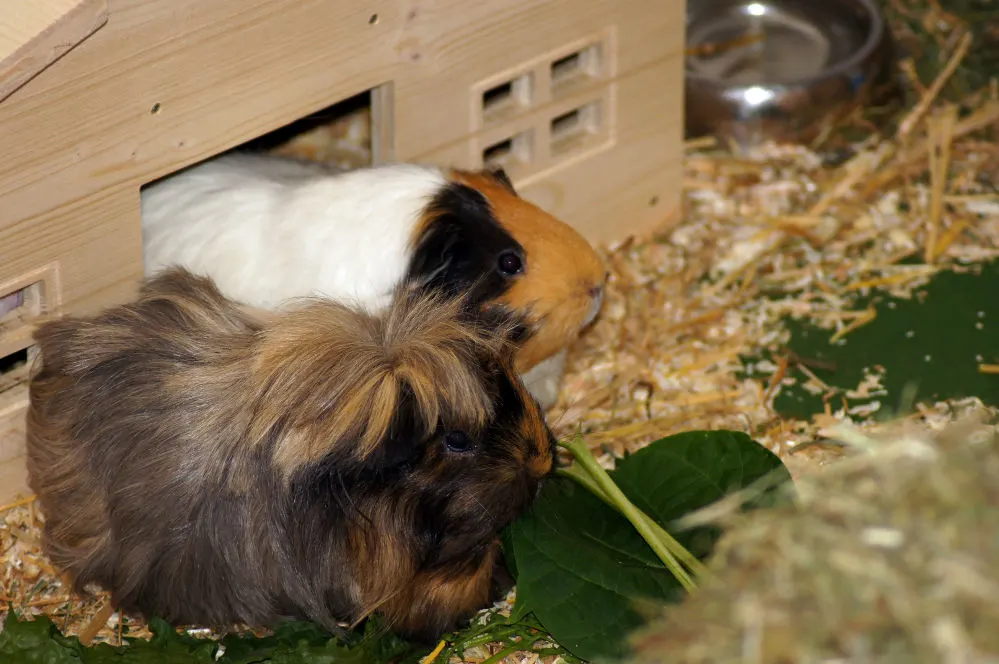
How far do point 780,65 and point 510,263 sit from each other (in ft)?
6.18

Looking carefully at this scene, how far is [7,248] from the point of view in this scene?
2.31 m

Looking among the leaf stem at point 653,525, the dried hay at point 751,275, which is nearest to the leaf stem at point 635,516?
the leaf stem at point 653,525

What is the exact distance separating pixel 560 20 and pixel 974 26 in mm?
1951

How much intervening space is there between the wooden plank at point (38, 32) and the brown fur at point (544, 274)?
2.25ft

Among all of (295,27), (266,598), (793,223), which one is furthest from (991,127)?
(266,598)

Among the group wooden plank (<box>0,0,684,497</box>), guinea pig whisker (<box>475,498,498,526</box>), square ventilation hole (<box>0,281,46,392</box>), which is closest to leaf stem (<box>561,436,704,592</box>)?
guinea pig whisker (<box>475,498,498,526</box>)

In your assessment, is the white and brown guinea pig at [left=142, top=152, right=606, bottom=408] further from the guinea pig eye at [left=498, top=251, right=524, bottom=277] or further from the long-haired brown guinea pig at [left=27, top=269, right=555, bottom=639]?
the long-haired brown guinea pig at [left=27, top=269, right=555, bottom=639]

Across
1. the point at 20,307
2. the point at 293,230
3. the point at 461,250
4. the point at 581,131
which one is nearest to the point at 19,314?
the point at 20,307

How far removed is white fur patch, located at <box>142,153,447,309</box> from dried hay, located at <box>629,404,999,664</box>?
1.04 metres

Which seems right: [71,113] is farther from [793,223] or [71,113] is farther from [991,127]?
[991,127]

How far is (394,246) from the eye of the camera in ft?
7.83

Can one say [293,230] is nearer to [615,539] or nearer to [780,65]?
[615,539]

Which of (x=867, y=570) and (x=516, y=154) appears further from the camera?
(x=516, y=154)

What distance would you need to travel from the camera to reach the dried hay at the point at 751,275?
9.24ft
